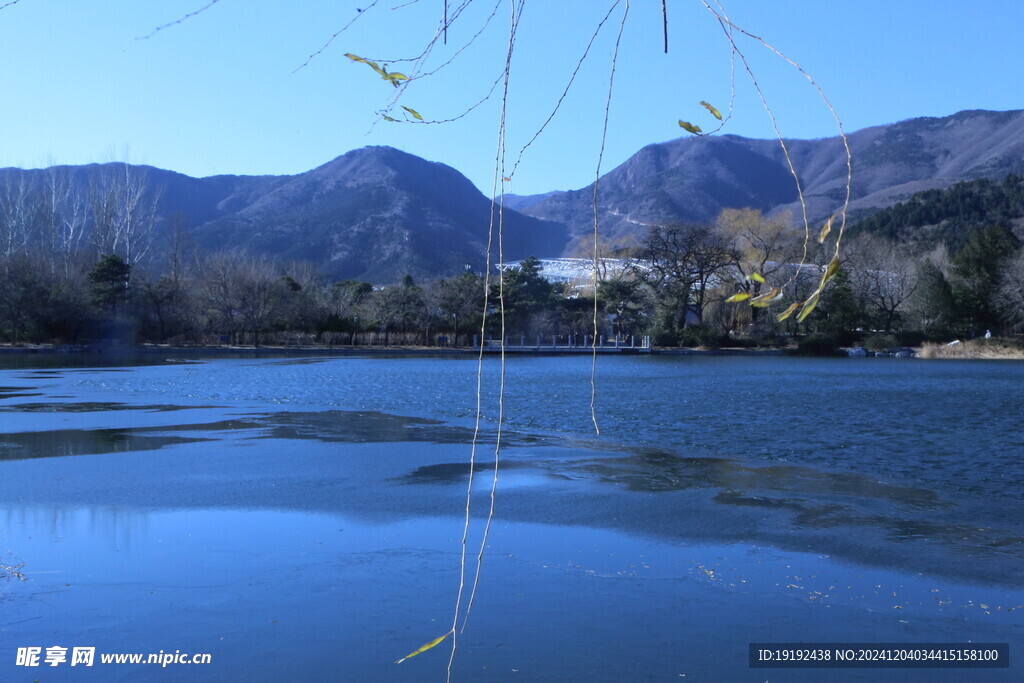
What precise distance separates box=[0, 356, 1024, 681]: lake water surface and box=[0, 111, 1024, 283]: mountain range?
98.5 m

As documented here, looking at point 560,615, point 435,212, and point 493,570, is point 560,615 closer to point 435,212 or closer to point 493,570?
point 493,570

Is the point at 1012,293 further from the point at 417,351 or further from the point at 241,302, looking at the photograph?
the point at 241,302

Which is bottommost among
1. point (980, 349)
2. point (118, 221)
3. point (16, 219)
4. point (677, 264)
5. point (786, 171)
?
point (980, 349)

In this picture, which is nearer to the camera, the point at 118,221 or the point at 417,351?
the point at 417,351

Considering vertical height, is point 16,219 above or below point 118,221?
below

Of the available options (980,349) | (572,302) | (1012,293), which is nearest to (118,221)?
(572,302)

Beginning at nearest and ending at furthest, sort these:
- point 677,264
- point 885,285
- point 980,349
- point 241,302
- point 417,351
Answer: point 980,349
point 417,351
point 241,302
point 677,264
point 885,285

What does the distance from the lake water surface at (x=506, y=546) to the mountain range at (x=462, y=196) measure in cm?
9849

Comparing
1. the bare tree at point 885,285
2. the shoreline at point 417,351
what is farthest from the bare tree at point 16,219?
the bare tree at point 885,285

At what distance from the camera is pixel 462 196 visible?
579 feet

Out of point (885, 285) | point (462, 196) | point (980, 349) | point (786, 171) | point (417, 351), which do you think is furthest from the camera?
point (786, 171)

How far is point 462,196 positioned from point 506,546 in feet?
570

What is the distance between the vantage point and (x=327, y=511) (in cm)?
720

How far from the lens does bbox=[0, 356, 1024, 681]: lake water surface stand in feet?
13.7
